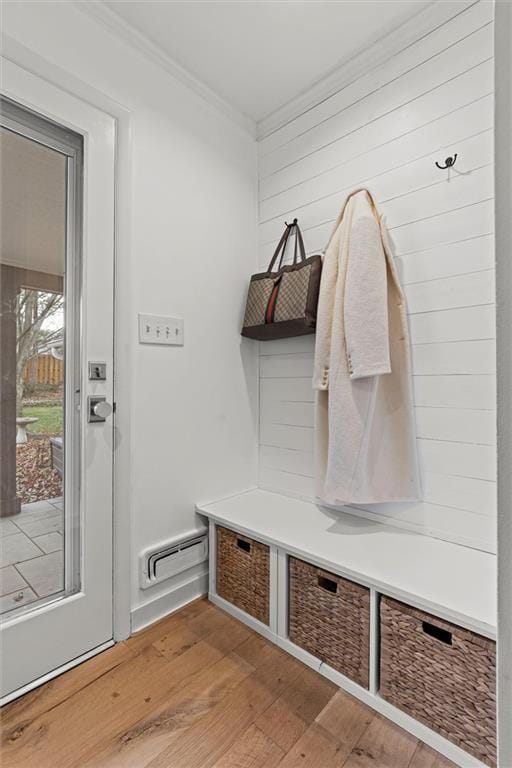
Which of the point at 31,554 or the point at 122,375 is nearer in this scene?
the point at 31,554

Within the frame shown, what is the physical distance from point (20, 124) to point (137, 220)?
45cm

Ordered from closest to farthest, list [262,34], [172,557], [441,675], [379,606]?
[441,675]
[379,606]
[262,34]
[172,557]

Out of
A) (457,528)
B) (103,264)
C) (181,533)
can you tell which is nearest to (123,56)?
(103,264)

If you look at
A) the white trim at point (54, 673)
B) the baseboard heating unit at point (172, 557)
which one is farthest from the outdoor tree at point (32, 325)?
the white trim at point (54, 673)

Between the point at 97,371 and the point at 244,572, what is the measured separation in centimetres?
100

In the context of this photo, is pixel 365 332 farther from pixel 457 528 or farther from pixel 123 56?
pixel 123 56

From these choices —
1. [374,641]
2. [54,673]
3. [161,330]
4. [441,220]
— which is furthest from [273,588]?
[441,220]

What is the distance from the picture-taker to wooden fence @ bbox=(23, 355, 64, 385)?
129 cm

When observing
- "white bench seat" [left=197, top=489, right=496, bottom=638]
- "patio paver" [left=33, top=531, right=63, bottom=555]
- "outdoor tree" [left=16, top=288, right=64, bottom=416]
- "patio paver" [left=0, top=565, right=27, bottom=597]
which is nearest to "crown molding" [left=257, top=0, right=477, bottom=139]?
"outdoor tree" [left=16, top=288, right=64, bottom=416]

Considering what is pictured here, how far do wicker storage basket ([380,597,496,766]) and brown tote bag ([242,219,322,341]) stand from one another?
108 centimetres

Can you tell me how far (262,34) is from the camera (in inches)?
59.5

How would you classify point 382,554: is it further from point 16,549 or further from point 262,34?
point 262,34

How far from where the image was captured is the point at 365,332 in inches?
53.6

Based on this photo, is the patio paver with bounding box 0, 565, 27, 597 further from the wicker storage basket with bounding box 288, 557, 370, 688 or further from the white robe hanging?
the white robe hanging
